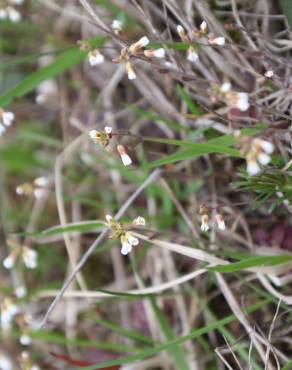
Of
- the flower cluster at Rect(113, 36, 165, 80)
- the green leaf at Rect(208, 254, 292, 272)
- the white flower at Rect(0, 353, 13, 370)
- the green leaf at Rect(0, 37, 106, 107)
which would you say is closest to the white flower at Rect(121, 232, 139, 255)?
the green leaf at Rect(208, 254, 292, 272)

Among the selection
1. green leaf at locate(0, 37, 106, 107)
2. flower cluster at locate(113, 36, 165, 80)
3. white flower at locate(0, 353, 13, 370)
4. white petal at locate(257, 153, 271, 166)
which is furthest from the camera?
white flower at locate(0, 353, 13, 370)

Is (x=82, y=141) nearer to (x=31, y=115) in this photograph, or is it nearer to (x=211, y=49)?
(x=31, y=115)

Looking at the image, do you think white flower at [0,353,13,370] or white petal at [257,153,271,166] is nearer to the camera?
white petal at [257,153,271,166]

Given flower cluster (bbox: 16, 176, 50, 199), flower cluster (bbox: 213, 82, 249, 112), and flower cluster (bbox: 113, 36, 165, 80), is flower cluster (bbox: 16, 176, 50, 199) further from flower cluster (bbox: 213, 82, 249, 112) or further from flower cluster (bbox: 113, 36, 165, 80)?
flower cluster (bbox: 213, 82, 249, 112)

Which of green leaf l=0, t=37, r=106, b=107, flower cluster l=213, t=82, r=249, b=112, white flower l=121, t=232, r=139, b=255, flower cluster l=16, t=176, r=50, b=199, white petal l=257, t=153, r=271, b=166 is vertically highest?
green leaf l=0, t=37, r=106, b=107

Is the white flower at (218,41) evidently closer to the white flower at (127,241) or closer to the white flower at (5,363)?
the white flower at (127,241)

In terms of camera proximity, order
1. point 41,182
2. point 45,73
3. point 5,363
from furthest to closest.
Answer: point 5,363 < point 41,182 < point 45,73

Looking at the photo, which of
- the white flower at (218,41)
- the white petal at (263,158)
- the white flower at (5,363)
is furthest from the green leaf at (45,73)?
the white flower at (5,363)

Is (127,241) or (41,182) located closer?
(127,241)

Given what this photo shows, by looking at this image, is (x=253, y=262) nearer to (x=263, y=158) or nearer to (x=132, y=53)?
(x=263, y=158)

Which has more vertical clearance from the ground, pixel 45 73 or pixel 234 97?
pixel 45 73

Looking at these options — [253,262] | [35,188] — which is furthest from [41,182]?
[253,262]

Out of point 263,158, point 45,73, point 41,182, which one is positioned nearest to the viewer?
point 263,158

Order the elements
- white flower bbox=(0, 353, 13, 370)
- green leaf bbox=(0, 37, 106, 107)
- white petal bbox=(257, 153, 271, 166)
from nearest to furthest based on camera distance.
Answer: white petal bbox=(257, 153, 271, 166) → green leaf bbox=(0, 37, 106, 107) → white flower bbox=(0, 353, 13, 370)
